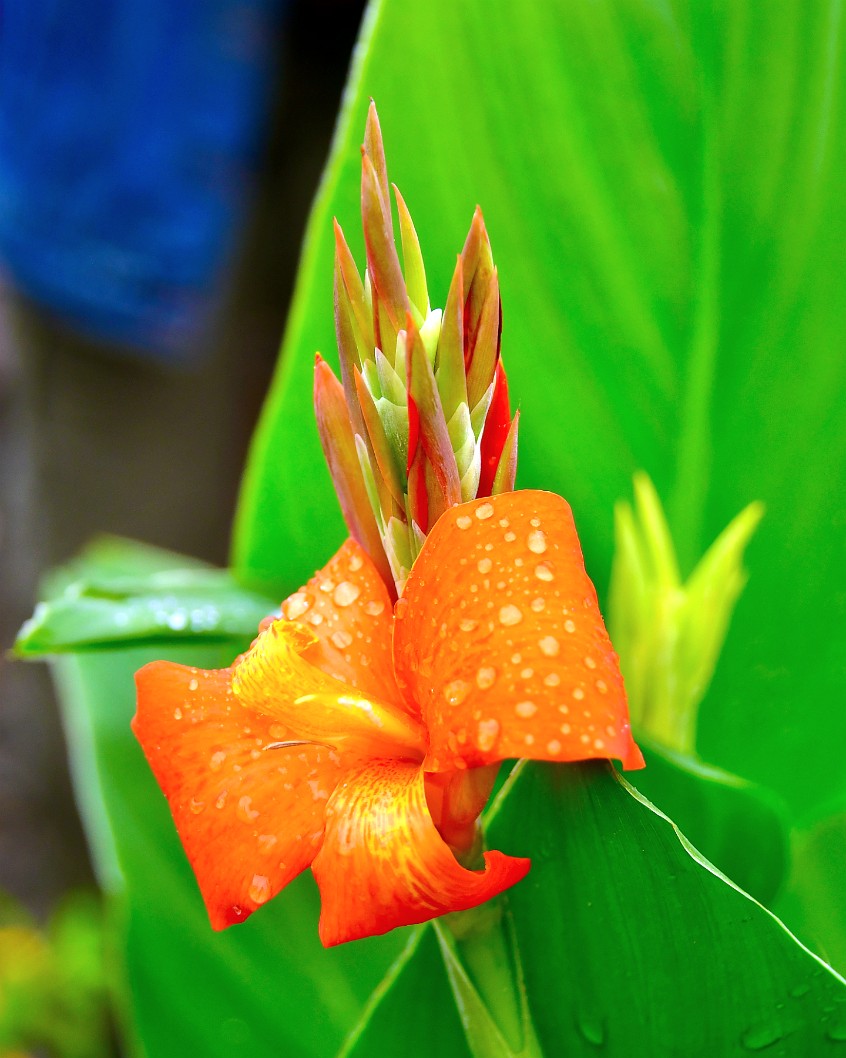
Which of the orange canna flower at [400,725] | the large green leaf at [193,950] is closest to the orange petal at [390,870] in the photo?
the orange canna flower at [400,725]

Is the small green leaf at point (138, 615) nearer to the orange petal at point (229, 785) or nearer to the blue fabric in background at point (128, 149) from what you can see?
the orange petal at point (229, 785)

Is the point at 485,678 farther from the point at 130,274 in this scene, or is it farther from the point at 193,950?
the point at 130,274

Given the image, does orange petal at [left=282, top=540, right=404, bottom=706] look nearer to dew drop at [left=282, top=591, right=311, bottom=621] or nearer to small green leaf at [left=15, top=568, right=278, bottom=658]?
dew drop at [left=282, top=591, right=311, bottom=621]

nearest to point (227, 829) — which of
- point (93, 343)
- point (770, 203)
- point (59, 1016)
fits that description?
→ point (770, 203)

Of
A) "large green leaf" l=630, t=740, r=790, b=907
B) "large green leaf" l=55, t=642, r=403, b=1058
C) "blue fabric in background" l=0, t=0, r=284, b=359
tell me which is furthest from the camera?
"blue fabric in background" l=0, t=0, r=284, b=359

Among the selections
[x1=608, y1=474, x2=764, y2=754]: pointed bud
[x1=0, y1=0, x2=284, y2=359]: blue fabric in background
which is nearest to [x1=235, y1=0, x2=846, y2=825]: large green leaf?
[x1=608, y1=474, x2=764, y2=754]: pointed bud

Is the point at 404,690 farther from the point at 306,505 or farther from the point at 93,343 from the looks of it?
the point at 93,343
